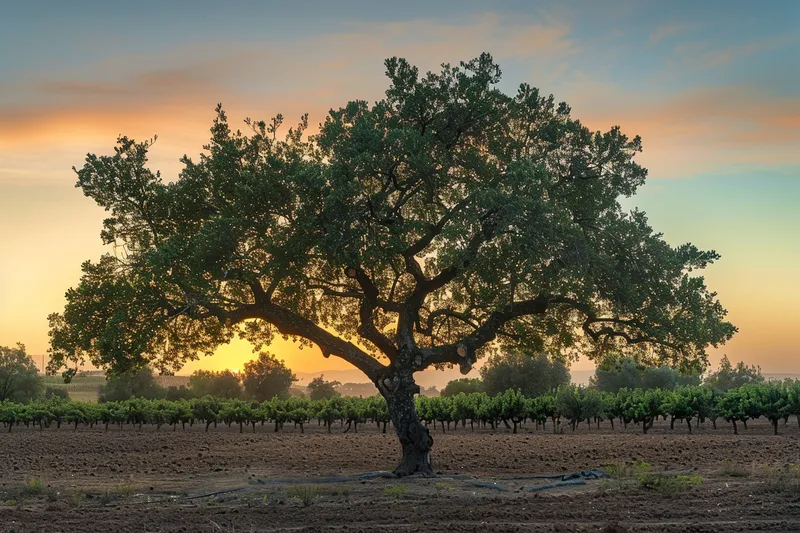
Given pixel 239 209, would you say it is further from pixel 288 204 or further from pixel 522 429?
pixel 522 429

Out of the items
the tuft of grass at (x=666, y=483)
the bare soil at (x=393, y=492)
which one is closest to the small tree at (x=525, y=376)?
the bare soil at (x=393, y=492)

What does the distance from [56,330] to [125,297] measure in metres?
3.54

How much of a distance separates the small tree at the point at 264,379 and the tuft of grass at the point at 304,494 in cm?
7244

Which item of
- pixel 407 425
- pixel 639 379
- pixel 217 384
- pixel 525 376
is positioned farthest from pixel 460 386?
pixel 407 425

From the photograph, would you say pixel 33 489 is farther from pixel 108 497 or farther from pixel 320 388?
pixel 320 388

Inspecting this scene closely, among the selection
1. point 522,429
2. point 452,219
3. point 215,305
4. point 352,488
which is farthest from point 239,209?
point 522,429

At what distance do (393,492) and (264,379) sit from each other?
75.7 metres

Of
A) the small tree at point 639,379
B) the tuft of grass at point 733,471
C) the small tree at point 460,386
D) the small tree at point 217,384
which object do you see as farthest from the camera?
the small tree at point 217,384

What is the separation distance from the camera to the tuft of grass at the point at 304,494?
69.1 ft

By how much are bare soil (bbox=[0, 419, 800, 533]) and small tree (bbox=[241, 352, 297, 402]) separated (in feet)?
179

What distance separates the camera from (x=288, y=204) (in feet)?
85.4

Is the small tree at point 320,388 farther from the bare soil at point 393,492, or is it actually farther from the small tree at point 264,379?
the bare soil at point 393,492

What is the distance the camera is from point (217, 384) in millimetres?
100625

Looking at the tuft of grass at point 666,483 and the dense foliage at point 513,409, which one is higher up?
the dense foliage at point 513,409
